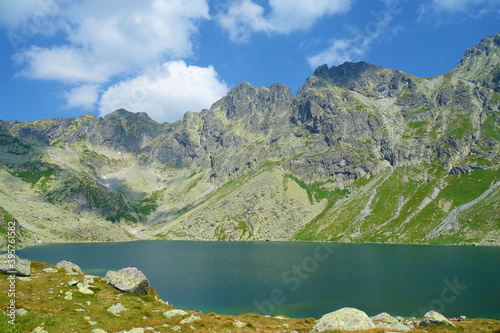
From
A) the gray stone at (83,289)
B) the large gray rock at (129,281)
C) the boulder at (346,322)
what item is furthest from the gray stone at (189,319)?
the boulder at (346,322)

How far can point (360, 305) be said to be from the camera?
67.6 metres

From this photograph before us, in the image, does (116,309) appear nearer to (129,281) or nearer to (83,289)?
(83,289)

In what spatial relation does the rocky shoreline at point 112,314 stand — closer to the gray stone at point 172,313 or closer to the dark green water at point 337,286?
the gray stone at point 172,313

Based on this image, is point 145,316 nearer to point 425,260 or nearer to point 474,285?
point 474,285

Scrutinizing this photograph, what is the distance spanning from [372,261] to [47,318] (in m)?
133

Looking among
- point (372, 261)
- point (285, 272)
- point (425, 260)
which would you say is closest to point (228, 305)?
point (285, 272)

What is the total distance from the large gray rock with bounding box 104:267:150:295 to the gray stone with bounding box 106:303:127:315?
24.3 feet

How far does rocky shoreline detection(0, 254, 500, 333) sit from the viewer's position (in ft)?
91.4

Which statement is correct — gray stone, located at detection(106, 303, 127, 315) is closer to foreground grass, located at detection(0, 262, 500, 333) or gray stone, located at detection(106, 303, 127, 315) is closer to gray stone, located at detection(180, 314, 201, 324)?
foreground grass, located at detection(0, 262, 500, 333)

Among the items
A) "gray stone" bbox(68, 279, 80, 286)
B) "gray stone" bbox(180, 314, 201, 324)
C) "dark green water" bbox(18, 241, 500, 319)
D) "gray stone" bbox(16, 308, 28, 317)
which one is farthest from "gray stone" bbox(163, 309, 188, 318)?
"dark green water" bbox(18, 241, 500, 319)

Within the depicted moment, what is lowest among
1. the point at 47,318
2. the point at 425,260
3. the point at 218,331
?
the point at 425,260

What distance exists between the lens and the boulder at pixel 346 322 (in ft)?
107

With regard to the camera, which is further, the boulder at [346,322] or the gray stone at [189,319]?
the gray stone at [189,319]

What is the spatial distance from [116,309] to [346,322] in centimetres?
2654
